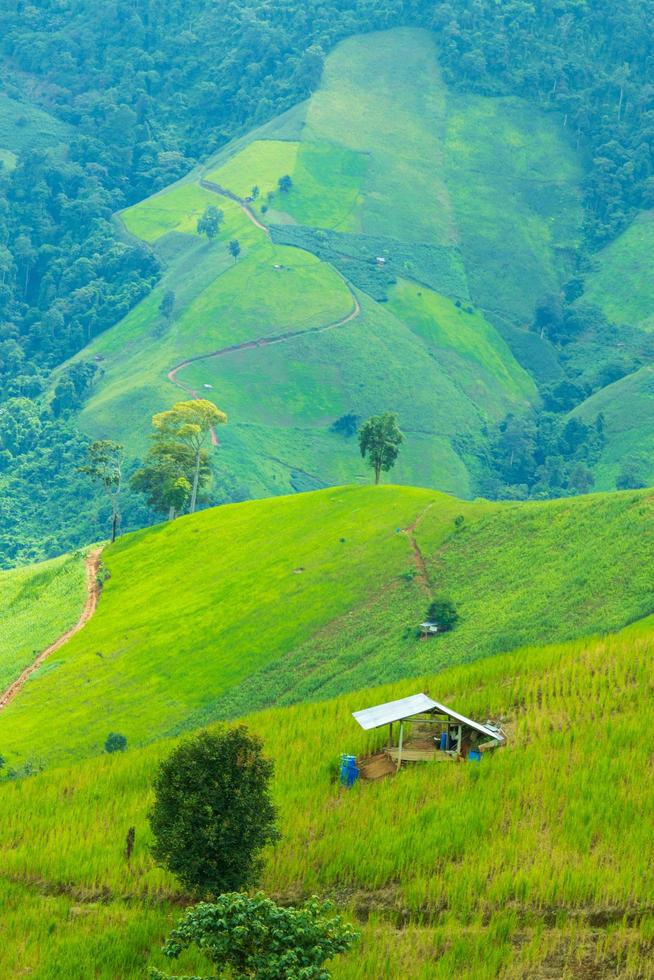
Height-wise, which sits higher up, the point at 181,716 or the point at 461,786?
the point at 181,716

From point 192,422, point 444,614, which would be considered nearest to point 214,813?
point 444,614

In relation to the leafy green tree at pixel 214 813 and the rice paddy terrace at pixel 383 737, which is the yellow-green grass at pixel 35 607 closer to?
the rice paddy terrace at pixel 383 737

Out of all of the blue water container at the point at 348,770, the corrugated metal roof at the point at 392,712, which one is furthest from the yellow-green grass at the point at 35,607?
the blue water container at the point at 348,770

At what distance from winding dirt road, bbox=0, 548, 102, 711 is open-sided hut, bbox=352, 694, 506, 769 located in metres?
46.4

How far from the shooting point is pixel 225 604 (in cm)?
9175

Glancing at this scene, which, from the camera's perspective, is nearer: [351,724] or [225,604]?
[351,724]

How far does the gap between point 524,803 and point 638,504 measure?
2015 inches

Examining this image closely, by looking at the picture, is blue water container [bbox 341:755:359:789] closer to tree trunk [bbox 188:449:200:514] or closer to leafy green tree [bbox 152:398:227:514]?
leafy green tree [bbox 152:398:227:514]

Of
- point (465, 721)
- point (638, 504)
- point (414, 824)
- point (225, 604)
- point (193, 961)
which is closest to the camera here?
point (193, 961)

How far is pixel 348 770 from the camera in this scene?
41625 millimetres

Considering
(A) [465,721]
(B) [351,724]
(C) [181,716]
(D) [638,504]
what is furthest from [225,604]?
(A) [465,721]

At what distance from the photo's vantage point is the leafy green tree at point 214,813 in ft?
113

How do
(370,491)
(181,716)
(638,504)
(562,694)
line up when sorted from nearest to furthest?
(562,694), (181,716), (638,504), (370,491)

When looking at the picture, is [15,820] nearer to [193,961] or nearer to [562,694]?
[193,961]
